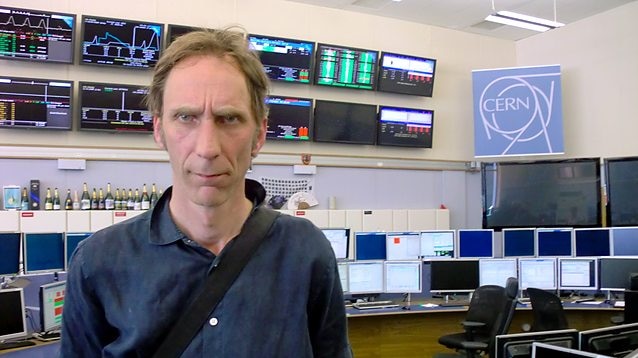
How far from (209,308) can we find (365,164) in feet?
20.0

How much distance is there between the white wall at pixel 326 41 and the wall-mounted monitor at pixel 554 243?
6.44 ft

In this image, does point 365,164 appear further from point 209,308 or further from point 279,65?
point 209,308

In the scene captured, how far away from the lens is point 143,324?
1.02 metres

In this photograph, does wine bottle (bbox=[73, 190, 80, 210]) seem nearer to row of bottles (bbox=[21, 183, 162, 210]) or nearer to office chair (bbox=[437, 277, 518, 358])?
row of bottles (bbox=[21, 183, 162, 210])

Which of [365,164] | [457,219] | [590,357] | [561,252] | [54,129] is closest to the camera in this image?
[590,357]

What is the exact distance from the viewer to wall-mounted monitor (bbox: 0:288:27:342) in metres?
4.12

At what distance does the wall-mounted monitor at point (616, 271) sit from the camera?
18.4 ft

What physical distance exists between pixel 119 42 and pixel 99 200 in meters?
1.60

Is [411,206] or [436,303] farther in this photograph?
[411,206]

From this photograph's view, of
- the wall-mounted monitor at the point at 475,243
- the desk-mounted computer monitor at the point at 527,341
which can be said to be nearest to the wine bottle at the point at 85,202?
the wall-mounted monitor at the point at 475,243

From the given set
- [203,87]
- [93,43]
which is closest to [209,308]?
[203,87]

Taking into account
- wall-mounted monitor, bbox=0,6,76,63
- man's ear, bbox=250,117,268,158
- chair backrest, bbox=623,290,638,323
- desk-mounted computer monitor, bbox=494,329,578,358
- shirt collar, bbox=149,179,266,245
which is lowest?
chair backrest, bbox=623,290,638,323

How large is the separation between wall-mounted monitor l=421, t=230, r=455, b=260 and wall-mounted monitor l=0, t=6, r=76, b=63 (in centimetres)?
395

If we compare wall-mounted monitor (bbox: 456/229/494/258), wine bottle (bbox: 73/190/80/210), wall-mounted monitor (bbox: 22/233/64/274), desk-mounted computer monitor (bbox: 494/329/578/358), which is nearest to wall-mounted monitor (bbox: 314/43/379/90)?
wall-mounted monitor (bbox: 456/229/494/258)
